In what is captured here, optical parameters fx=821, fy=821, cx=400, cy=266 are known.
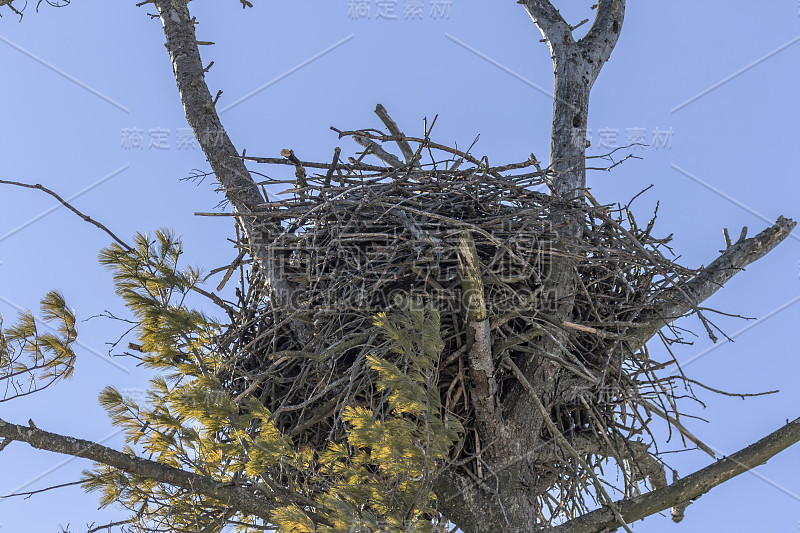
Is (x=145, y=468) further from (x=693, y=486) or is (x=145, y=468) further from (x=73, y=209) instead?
(x=693, y=486)

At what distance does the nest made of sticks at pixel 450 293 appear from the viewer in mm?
3643

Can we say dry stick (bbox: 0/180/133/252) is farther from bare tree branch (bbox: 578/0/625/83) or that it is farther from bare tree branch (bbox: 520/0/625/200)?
bare tree branch (bbox: 578/0/625/83)

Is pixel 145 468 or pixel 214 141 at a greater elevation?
pixel 214 141

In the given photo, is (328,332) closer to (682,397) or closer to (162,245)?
(162,245)

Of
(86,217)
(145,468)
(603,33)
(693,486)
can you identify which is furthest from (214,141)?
(693,486)

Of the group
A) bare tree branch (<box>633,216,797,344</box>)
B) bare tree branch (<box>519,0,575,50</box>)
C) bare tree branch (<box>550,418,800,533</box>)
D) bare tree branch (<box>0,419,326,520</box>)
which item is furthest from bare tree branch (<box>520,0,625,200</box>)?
bare tree branch (<box>0,419,326,520</box>)

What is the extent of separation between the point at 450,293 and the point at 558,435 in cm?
77

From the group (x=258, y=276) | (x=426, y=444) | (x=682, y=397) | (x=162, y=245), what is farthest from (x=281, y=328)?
(x=682, y=397)

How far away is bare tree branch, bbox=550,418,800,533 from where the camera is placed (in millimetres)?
3416

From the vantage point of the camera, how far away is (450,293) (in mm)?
3580

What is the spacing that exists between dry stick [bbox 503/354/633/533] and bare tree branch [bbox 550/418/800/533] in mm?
74

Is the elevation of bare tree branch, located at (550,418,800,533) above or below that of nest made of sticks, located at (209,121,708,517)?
below

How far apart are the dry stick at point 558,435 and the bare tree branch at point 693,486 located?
0.24 feet

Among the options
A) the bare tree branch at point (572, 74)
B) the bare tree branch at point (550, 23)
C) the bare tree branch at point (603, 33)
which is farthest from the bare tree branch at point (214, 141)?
the bare tree branch at point (603, 33)
